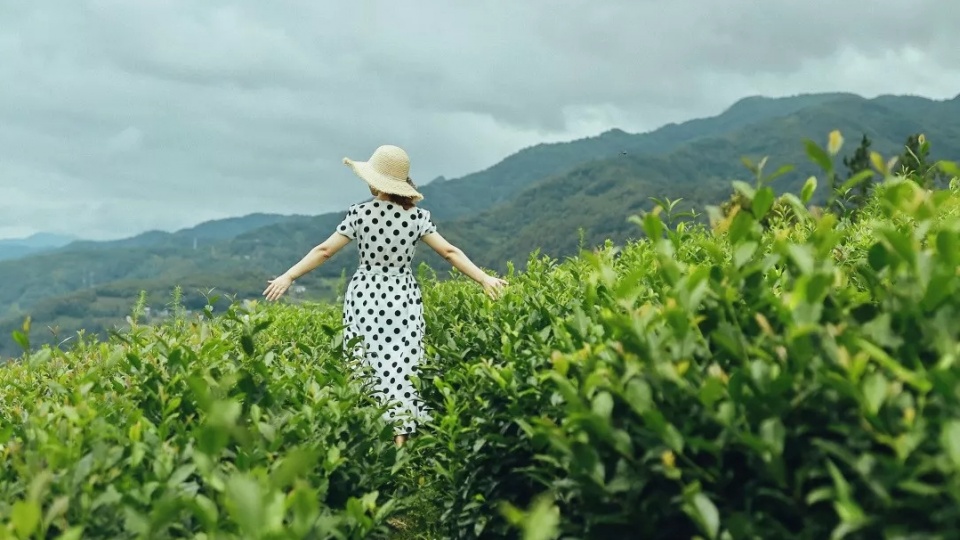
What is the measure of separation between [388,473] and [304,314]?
719cm

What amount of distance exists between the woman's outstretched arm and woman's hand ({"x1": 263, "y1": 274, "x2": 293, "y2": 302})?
1320mm

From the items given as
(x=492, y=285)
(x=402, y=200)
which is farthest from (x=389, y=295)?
(x=492, y=285)

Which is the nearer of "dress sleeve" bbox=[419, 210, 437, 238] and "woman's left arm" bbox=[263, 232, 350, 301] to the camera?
"woman's left arm" bbox=[263, 232, 350, 301]

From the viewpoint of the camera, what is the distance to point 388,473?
4.17 metres

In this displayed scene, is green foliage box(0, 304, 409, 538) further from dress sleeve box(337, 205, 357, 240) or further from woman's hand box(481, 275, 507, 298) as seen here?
dress sleeve box(337, 205, 357, 240)

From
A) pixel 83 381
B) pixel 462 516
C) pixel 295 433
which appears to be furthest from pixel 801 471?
pixel 83 381

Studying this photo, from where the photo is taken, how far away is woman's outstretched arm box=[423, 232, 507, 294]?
703cm

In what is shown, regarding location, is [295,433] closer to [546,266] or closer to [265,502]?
[265,502]

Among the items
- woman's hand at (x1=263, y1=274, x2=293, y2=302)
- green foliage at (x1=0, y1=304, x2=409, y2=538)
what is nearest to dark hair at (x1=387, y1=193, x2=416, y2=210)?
woman's hand at (x1=263, y1=274, x2=293, y2=302)

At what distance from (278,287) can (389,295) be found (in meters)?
1.00

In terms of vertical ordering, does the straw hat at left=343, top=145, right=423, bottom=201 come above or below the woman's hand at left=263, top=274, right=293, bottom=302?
above

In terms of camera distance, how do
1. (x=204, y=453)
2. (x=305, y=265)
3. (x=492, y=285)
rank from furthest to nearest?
1. (x=305, y=265)
2. (x=492, y=285)
3. (x=204, y=453)

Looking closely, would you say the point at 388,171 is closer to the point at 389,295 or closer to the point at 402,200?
the point at 402,200

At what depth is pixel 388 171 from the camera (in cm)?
760
